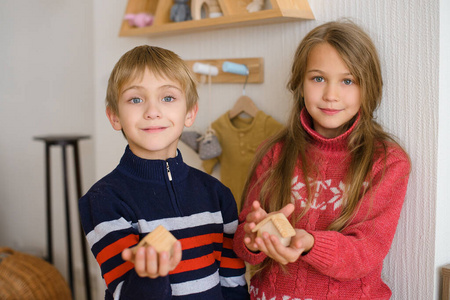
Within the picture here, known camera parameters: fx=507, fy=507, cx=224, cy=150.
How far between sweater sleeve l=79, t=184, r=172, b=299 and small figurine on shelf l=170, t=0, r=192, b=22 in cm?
77

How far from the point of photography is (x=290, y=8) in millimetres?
1334

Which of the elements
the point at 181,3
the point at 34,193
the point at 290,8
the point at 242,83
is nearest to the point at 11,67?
the point at 34,193

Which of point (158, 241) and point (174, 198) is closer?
point (158, 241)

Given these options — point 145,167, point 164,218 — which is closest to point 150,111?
point 145,167

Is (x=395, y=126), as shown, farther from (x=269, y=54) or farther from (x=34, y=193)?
(x=34, y=193)

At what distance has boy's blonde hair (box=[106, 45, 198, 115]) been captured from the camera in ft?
3.51

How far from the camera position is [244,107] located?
1.57m

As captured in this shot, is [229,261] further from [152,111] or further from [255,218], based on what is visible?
[152,111]

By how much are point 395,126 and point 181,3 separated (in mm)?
806

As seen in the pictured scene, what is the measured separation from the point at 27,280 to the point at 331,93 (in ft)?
4.79

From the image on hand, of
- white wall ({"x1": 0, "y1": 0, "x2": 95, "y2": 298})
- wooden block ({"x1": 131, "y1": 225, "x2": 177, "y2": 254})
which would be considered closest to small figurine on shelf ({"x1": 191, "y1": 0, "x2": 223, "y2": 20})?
wooden block ({"x1": 131, "y1": 225, "x2": 177, "y2": 254})

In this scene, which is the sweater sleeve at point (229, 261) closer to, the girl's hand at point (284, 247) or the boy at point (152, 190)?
the boy at point (152, 190)

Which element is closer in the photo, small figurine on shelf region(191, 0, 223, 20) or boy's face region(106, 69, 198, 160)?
boy's face region(106, 69, 198, 160)

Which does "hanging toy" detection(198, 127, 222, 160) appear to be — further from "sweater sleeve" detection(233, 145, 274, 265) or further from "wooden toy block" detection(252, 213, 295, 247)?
"wooden toy block" detection(252, 213, 295, 247)
